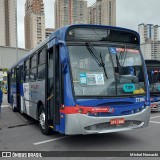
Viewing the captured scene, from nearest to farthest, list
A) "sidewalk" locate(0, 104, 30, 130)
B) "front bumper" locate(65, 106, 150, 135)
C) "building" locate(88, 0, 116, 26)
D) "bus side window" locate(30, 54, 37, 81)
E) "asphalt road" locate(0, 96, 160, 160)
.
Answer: "front bumper" locate(65, 106, 150, 135)
"asphalt road" locate(0, 96, 160, 160)
"bus side window" locate(30, 54, 37, 81)
"sidewalk" locate(0, 104, 30, 130)
"building" locate(88, 0, 116, 26)

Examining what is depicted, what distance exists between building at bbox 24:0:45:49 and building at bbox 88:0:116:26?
521 inches

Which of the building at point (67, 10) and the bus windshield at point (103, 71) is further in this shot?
the building at point (67, 10)

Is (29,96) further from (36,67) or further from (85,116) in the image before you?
(85,116)

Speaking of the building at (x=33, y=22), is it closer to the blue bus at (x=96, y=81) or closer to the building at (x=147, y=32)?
the building at (x=147, y=32)

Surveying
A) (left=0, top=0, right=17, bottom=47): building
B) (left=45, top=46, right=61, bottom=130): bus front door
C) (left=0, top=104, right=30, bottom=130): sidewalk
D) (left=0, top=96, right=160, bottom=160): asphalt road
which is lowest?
(left=0, top=104, right=30, bottom=130): sidewalk

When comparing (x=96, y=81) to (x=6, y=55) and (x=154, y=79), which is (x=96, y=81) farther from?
(x=6, y=55)

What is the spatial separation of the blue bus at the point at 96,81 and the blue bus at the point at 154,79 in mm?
6654

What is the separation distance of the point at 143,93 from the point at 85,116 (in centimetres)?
183

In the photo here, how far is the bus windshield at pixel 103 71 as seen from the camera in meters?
6.27

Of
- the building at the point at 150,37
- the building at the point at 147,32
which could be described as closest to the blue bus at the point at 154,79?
the building at the point at 150,37

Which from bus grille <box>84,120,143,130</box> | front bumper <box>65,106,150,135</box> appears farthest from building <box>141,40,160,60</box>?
front bumper <box>65,106,150,135</box>

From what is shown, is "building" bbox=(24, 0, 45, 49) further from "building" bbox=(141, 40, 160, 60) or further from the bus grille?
the bus grille

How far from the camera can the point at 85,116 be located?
6.01 meters

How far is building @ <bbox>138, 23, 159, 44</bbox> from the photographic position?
157 feet
